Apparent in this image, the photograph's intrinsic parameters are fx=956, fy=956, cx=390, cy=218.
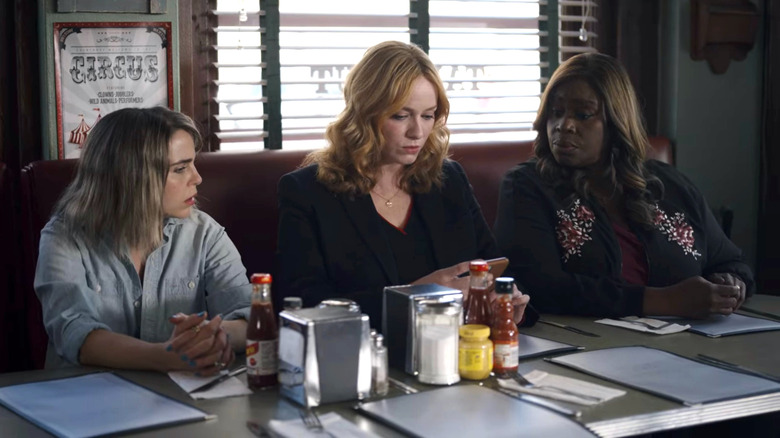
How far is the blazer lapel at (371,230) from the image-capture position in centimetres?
262

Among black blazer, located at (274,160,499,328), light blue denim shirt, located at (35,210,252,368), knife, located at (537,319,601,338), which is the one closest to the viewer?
light blue denim shirt, located at (35,210,252,368)

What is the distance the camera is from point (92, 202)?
236cm

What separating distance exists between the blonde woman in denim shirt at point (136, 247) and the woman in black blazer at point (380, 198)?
8.6 inches

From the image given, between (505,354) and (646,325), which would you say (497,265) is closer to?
(505,354)

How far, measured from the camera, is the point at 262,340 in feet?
6.10

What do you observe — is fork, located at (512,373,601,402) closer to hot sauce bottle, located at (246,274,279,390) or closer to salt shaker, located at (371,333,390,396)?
salt shaker, located at (371,333,390,396)

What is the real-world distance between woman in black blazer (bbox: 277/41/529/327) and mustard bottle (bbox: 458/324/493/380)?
0.61 metres

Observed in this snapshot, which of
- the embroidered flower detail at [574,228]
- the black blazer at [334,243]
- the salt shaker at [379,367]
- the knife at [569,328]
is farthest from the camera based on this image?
the embroidered flower detail at [574,228]

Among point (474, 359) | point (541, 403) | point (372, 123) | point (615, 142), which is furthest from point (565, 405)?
point (615, 142)

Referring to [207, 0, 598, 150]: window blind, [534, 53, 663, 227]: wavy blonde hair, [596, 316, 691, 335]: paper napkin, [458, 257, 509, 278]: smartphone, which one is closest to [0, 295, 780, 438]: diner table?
[596, 316, 691, 335]: paper napkin

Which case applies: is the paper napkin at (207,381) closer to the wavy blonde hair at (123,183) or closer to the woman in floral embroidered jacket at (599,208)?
the wavy blonde hair at (123,183)

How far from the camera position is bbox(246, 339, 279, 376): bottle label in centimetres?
186

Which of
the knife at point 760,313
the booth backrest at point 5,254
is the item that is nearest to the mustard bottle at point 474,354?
the knife at point 760,313

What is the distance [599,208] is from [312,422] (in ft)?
4.84
